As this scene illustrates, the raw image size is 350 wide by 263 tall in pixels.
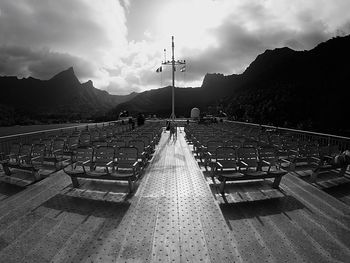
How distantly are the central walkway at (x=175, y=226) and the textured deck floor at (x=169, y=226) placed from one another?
15mm

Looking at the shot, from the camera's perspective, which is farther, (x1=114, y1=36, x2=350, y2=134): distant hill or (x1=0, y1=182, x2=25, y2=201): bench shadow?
(x1=114, y1=36, x2=350, y2=134): distant hill

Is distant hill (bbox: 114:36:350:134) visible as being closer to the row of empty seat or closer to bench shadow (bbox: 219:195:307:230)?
the row of empty seat

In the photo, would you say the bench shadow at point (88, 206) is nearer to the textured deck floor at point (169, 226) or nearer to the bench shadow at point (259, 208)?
the textured deck floor at point (169, 226)

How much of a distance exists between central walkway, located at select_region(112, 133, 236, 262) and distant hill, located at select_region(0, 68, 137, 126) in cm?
13553

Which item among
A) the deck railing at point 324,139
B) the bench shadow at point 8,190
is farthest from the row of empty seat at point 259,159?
the bench shadow at point 8,190

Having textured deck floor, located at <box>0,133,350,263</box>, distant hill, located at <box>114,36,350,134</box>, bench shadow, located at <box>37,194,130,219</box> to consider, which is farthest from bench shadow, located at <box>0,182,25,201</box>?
distant hill, located at <box>114,36,350,134</box>

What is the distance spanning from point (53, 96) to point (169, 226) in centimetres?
17968

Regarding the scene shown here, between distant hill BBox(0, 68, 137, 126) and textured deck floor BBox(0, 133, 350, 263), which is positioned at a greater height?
distant hill BBox(0, 68, 137, 126)

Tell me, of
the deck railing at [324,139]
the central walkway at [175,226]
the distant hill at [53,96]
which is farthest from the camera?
the distant hill at [53,96]

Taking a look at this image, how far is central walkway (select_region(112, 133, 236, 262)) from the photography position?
9.83 feet

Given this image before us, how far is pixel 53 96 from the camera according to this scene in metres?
157

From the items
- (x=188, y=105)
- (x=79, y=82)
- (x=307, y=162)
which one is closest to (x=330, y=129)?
(x=188, y=105)

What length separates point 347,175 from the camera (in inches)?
254

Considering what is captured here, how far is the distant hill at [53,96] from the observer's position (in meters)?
138
